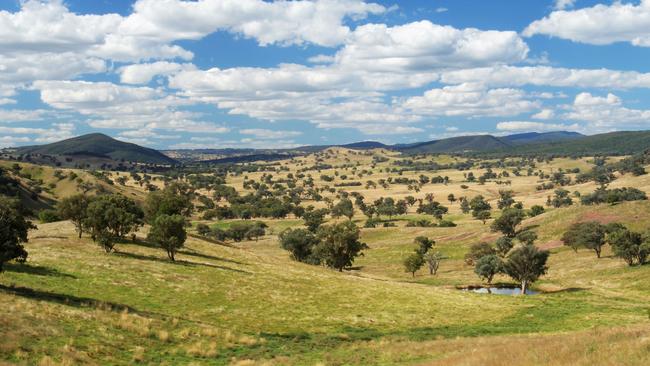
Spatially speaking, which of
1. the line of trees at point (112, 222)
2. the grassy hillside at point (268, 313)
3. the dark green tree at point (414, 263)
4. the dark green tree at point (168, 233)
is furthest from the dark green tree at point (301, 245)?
the dark green tree at point (168, 233)

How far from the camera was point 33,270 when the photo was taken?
50.3 meters

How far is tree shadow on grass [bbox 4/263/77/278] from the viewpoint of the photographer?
4871 centimetres

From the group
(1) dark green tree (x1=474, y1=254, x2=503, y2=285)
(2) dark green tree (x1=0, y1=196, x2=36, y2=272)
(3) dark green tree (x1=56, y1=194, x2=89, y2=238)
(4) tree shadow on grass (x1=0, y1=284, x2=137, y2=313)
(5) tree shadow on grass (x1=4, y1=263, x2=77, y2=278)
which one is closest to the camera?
(4) tree shadow on grass (x1=0, y1=284, x2=137, y2=313)

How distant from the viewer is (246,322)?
147 ft

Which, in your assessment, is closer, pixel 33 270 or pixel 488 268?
pixel 33 270

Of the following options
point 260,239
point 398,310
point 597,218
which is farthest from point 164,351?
point 260,239

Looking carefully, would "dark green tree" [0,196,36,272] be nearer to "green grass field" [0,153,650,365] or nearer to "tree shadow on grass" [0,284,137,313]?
"tree shadow on grass" [0,284,137,313]

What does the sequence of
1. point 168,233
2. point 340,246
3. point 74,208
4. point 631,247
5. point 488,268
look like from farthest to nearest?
point 340,246
point 488,268
point 631,247
point 74,208
point 168,233

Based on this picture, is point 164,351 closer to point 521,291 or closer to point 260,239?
point 521,291

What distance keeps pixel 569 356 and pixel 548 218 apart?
127 metres

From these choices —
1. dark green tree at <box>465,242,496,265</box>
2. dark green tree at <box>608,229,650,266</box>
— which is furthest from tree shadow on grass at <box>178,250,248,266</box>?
dark green tree at <box>608,229,650,266</box>

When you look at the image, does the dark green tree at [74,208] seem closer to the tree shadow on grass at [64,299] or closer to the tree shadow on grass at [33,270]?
the tree shadow on grass at [33,270]

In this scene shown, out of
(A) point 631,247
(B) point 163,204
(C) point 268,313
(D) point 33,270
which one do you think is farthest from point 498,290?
(D) point 33,270

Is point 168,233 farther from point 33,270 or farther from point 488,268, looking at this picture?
point 488,268
